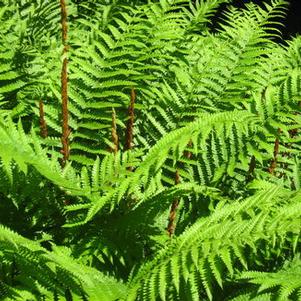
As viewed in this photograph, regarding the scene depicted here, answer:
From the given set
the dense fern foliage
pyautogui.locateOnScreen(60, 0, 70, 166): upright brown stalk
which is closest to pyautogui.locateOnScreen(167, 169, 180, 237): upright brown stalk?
the dense fern foliage

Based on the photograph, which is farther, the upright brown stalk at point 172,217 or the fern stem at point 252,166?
the fern stem at point 252,166

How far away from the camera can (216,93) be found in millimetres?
2516

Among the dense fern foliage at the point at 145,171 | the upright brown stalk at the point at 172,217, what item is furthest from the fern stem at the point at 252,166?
the upright brown stalk at the point at 172,217

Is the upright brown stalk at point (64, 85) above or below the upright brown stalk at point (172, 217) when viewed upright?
above

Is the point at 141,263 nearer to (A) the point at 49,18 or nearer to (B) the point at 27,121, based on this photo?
(B) the point at 27,121

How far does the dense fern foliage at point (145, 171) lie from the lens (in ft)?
5.38

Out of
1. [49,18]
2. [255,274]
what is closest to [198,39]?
[49,18]

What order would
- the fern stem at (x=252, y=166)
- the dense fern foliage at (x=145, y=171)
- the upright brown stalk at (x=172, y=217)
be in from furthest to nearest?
the fern stem at (x=252, y=166), the upright brown stalk at (x=172, y=217), the dense fern foliage at (x=145, y=171)

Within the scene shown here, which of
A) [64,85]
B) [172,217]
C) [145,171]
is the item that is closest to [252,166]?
[172,217]

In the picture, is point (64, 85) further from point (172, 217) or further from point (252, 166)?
point (252, 166)

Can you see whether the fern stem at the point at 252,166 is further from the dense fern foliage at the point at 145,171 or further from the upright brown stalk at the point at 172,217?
the upright brown stalk at the point at 172,217

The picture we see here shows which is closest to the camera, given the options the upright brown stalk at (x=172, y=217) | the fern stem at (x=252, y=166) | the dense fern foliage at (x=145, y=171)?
the dense fern foliage at (x=145, y=171)

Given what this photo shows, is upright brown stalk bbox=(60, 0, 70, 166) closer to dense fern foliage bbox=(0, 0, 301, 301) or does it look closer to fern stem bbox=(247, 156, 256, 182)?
dense fern foliage bbox=(0, 0, 301, 301)

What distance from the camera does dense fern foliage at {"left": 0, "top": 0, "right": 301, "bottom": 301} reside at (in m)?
1.64
